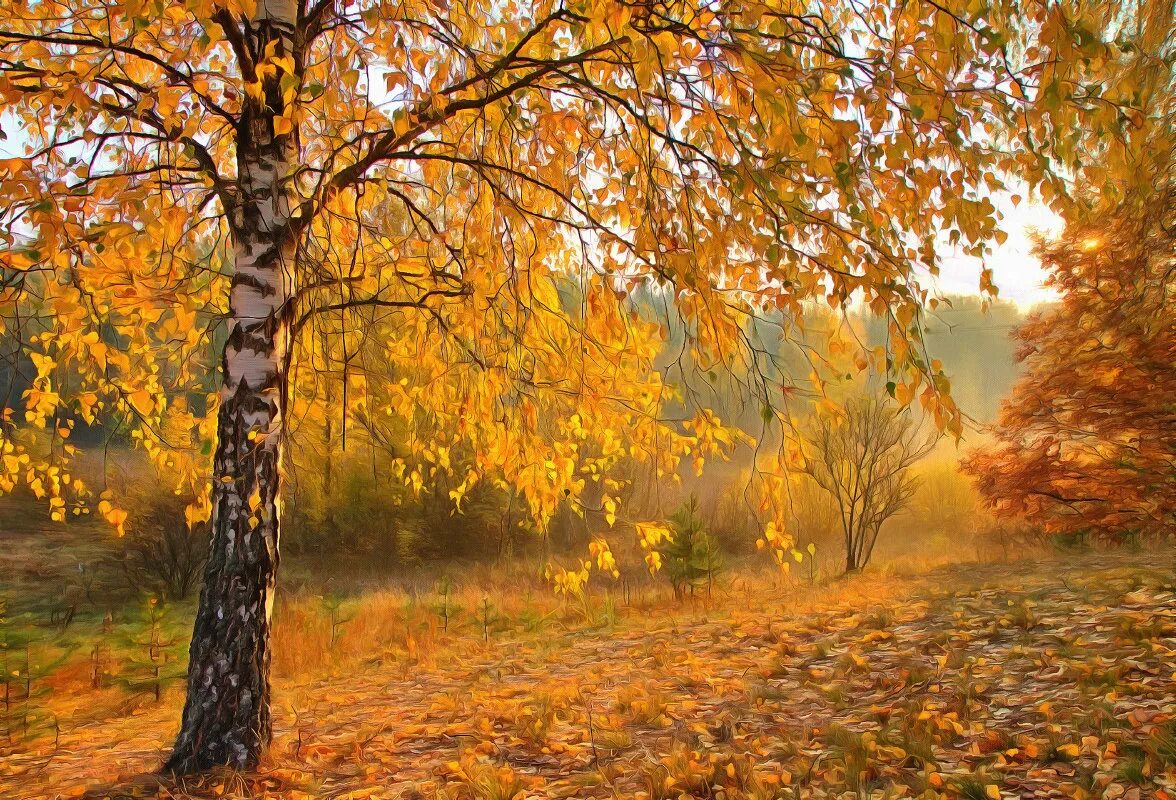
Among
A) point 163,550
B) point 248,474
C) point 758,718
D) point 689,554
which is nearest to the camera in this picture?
point 248,474

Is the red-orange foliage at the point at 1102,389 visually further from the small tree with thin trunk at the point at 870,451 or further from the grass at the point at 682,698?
the small tree with thin trunk at the point at 870,451

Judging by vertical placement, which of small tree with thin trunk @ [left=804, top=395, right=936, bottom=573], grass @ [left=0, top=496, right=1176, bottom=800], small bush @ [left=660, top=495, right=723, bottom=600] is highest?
small tree with thin trunk @ [left=804, top=395, right=936, bottom=573]

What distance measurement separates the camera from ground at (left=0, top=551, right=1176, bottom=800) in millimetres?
3256

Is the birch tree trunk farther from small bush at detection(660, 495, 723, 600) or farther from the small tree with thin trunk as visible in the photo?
the small tree with thin trunk

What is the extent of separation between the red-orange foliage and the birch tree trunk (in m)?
5.39

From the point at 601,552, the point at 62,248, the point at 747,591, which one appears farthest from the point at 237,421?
the point at 747,591

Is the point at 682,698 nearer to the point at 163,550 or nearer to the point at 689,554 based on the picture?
the point at 689,554

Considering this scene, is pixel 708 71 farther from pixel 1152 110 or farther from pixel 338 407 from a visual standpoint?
pixel 338 407

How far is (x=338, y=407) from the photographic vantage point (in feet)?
22.8

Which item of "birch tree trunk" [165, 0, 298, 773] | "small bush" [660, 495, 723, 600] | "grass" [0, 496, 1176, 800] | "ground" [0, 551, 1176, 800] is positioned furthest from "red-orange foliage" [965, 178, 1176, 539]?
"birch tree trunk" [165, 0, 298, 773]

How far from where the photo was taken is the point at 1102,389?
6.73 metres

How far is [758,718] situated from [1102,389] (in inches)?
190

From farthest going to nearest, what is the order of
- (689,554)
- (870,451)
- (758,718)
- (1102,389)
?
(870,451)
(689,554)
(1102,389)
(758,718)

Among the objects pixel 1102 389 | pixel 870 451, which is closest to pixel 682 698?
pixel 1102 389
